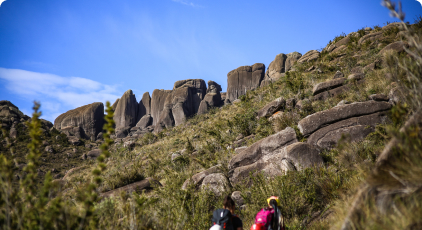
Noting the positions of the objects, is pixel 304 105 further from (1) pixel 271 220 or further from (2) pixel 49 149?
(2) pixel 49 149

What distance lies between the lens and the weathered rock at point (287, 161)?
5816 mm

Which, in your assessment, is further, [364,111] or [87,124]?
[87,124]

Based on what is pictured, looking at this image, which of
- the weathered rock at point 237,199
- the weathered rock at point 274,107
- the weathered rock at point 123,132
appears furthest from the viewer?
the weathered rock at point 123,132

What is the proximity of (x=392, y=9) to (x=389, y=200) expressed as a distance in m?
2.25

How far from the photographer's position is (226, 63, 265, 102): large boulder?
46.6m

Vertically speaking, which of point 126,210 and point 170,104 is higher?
point 170,104

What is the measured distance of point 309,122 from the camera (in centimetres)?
752

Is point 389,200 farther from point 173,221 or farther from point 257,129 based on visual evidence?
point 257,129

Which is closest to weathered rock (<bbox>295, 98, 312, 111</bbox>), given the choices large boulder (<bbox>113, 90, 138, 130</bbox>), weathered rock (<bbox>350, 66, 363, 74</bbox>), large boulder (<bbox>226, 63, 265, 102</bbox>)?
weathered rock (<bbox>350, 66, 363, 74</bbox>)

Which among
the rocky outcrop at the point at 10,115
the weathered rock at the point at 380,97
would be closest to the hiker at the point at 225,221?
the weathered rock at the point at 380,97

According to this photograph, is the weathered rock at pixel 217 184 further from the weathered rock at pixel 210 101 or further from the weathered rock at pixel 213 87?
the weathered rock at pixel 213 87

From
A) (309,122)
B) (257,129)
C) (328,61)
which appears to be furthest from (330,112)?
(328,61)

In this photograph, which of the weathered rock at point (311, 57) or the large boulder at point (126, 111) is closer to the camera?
the weathered rock at point (311, 57)

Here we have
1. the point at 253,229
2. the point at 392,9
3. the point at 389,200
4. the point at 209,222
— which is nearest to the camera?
the point at 389,200
